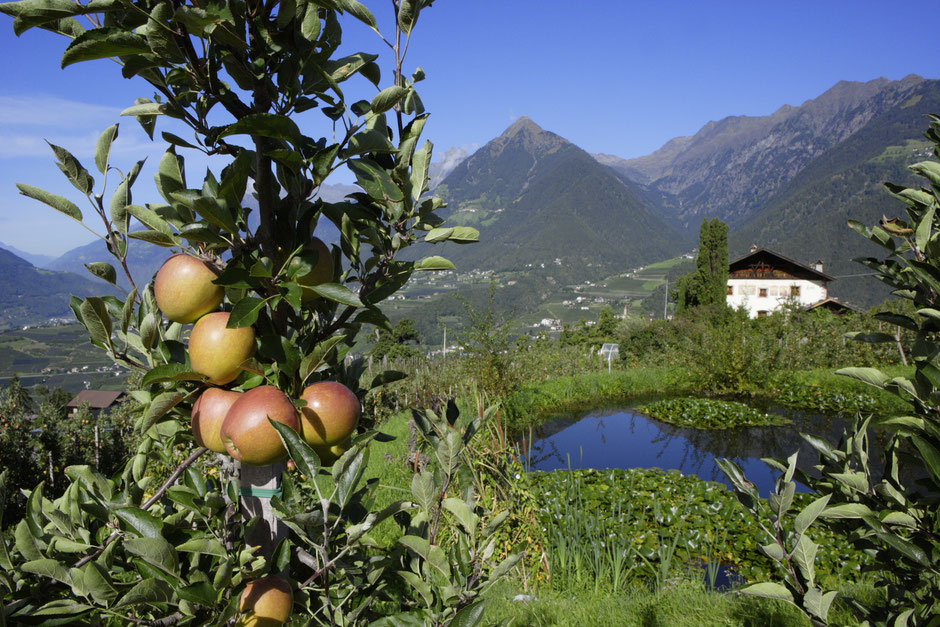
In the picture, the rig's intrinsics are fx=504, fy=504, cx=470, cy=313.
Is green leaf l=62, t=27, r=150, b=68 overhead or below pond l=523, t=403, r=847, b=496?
overhead

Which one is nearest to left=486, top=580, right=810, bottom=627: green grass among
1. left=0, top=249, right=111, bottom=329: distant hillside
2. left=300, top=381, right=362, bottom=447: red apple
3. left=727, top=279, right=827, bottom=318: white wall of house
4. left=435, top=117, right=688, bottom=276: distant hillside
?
left=300, top=381, right=362, bottom=447: red apple

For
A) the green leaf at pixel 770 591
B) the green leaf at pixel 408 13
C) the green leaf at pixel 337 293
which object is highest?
the green leaf at pixel 408 13

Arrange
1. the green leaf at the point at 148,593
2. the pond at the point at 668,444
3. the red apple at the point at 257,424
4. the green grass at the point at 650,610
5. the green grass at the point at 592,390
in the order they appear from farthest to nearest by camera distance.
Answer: the green grass at the point at 592,390 < the pond at the point at 668,444 < the green grass at the point at 650,610 < the red apple at the point at 257,424 < the green leaf at the point at 148,593

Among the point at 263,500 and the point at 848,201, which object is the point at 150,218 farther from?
the point at 848,201

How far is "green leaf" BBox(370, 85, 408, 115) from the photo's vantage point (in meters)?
0.82

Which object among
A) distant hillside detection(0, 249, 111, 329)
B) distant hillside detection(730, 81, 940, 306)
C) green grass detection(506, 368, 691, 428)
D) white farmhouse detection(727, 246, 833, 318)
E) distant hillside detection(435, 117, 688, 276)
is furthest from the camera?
distant hillside detection(435, 117, 688, 276)

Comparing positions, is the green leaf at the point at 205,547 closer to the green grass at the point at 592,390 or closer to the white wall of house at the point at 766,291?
the green grass at the point at 592,390

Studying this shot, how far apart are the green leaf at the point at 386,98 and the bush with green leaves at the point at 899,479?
0.88m

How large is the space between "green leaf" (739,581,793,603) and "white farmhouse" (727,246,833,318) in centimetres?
3613

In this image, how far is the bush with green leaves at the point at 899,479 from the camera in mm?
1015

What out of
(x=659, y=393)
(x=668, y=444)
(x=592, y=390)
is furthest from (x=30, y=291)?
(x=668, y=444)

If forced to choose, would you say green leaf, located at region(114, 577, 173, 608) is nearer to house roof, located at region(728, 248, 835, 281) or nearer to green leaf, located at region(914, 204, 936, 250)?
green leaf, located at region(914, 204, 936, 250)

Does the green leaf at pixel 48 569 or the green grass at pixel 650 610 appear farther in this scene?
the green grass at pixel 650 610

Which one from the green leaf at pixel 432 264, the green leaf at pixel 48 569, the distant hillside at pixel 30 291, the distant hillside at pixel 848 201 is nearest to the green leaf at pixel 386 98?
the green leaf at pixel 432 264
